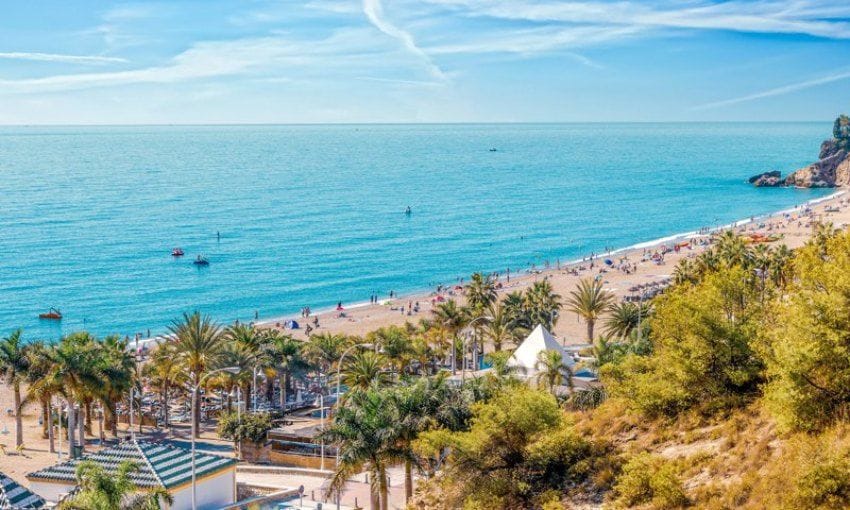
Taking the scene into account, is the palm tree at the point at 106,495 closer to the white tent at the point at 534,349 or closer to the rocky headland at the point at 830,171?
the white tent at the point at 534,349

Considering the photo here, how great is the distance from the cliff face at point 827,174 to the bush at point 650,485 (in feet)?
623

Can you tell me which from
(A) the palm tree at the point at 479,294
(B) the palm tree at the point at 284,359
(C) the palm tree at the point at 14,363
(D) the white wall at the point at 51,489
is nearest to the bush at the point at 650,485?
(D) the white wall at the point at 51,489

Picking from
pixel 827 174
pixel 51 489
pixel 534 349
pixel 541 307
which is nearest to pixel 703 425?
pixel 534 349

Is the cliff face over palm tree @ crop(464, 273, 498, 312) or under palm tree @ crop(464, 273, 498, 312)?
over

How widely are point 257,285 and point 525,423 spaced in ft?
243

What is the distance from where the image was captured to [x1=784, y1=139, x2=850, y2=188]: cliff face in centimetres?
18962

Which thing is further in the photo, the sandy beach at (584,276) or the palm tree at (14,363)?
the sandy beach at (584,276)

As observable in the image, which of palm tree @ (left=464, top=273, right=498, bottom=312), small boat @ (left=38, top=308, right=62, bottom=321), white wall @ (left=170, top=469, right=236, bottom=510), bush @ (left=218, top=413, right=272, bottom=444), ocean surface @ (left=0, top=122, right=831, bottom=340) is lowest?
white wall @ (left=170, top=469, right=236, bottom=510)

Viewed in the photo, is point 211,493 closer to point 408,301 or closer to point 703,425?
point 703,425

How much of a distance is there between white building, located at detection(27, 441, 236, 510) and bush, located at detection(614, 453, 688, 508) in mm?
17134

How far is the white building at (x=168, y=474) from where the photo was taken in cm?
3063

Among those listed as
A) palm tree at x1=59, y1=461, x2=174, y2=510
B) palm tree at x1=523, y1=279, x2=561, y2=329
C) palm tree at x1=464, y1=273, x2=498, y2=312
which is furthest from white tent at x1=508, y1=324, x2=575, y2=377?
palm tree at x1=59, y1=461, x2=174, y2=510

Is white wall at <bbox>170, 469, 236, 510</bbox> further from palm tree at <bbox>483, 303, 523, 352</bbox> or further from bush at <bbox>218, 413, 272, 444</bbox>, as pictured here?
palm tree at <bbox>483, 303, 523, 352</bbox>

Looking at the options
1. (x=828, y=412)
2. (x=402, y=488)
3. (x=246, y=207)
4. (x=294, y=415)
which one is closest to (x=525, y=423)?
(x=828, y=412)
